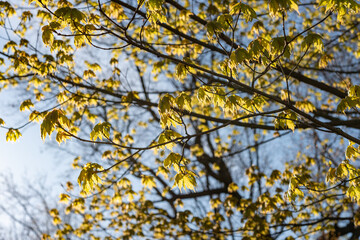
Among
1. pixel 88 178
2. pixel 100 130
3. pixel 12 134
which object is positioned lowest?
pixel 88 178

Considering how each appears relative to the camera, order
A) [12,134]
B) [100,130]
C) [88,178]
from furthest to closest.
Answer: [12,134], [100,130], [88,178]

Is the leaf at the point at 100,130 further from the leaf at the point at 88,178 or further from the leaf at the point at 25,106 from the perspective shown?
the leaf at the point at 25,106

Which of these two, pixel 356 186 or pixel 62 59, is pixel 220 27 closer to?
pixel 356 186

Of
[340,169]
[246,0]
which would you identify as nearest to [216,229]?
[340,169]

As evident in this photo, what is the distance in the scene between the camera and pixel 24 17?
4539mm

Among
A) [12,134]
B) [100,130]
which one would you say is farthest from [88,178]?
[12,134]

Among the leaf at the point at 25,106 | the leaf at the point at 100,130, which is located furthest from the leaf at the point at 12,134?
the leaf at the point at 100,130

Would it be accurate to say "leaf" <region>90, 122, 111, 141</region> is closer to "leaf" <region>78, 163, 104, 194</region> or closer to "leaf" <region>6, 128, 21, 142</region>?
"leaf" <region>78, 163, 104, 194</region>

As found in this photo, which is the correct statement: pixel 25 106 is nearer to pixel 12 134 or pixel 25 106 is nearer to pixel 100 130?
pixel 12 134

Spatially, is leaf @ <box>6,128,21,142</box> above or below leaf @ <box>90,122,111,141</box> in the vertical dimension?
above

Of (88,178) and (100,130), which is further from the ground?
(100,130)

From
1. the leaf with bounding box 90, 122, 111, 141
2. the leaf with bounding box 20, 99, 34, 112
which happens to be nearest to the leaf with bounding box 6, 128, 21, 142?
the leaf with bounding box 20, 99, 34, 112

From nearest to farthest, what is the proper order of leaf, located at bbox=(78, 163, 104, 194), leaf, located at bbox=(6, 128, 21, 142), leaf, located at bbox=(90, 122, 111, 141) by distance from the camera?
leaf, located at bbox=(78, 163, 104, 194)
leaf, located at bbox=(90, 122, 111, 141)
leaf, located at bbox=(6, 128, 21, 142)

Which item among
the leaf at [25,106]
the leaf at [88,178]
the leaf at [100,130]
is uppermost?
the leaf at [25,106]
